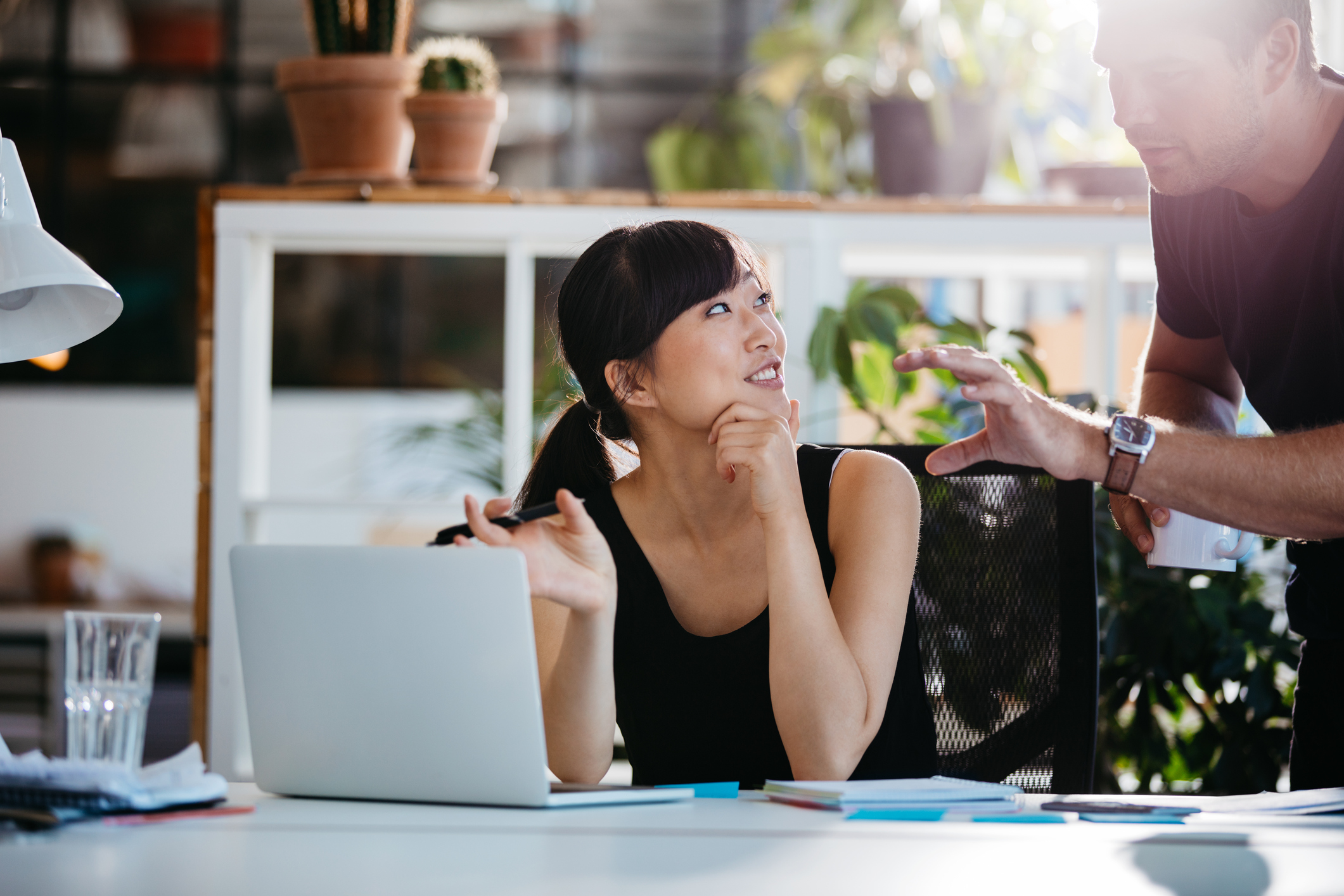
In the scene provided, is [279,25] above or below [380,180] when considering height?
above

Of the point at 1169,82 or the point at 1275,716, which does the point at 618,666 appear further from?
the point at 1275,716

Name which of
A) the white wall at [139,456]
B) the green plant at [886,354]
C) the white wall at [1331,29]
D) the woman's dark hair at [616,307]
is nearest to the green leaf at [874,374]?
the green plant at [886,354]

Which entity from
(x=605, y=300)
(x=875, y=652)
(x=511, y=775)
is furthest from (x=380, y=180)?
(x=511, y=775)

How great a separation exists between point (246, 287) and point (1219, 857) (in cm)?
212

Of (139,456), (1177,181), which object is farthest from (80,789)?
(139,456)

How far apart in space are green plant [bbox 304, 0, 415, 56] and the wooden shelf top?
0.30 metres

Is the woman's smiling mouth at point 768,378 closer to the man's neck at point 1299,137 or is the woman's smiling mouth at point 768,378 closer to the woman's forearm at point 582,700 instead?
the woman's forearm at point 582,700

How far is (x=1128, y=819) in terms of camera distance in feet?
3.52

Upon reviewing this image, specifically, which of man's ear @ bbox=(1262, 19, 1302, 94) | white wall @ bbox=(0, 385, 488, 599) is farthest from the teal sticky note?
white wall @ bbox=(0, 385, 488, 599)

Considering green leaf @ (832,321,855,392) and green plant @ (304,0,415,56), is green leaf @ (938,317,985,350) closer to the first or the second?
green leaf @ (832,321,855,392)

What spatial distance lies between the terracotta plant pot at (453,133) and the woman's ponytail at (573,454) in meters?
0.96

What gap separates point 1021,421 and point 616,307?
55 centimetres

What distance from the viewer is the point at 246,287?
2.52 metres

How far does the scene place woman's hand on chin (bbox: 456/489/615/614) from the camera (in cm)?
121
